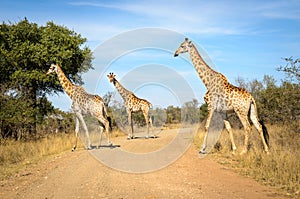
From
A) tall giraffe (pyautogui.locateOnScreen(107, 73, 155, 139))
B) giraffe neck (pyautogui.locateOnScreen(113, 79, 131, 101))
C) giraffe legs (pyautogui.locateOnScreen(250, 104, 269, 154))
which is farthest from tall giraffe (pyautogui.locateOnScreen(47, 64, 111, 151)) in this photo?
giraffe legs (pyautogui.locateOnScreen(250, 104, 269, 154))

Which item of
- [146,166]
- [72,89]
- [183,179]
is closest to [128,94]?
[72,89]

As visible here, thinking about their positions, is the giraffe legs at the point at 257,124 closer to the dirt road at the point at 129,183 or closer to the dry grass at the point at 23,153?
the dirt road at the point at 129,183

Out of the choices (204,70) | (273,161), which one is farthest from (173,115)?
(273,161)

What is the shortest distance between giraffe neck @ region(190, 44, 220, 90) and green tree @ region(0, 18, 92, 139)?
8859mm

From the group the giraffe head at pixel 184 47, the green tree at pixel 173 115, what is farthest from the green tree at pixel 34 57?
the green tree at pixel 173 115

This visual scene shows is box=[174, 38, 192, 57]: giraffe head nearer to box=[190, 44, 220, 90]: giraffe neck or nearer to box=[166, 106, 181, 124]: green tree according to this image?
box=[190, 44, 220, 90]: giraffe neck

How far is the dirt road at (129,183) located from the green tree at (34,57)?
921 cm

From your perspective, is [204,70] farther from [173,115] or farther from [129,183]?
[173,115]

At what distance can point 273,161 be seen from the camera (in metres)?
9.57

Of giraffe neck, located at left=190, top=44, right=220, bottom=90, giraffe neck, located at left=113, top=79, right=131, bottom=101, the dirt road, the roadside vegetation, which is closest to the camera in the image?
the dirt road

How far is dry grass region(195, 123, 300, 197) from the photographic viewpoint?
7964 millimetres

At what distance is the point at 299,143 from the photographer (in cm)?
1248

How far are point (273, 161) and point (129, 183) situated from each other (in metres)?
4.22

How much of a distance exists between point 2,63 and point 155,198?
1605cm
